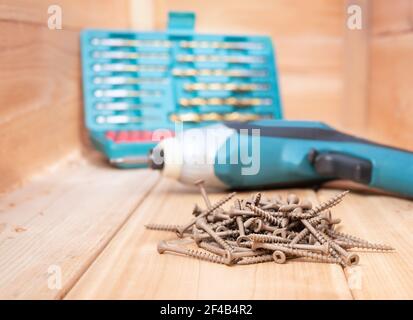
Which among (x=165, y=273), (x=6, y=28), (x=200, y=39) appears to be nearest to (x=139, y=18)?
(x=200, y=39)

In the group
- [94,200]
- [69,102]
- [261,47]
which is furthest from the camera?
[261,47]

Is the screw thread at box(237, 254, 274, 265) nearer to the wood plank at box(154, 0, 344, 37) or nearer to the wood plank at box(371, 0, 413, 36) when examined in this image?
the wood plank at box(371, 0, 413, 36)

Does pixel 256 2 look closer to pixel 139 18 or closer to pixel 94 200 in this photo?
pixel 139 18

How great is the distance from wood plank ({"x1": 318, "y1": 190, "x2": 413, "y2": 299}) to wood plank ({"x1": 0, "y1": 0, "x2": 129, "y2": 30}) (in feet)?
1.66

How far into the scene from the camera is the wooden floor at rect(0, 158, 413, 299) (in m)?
0.49

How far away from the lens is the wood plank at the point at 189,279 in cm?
49

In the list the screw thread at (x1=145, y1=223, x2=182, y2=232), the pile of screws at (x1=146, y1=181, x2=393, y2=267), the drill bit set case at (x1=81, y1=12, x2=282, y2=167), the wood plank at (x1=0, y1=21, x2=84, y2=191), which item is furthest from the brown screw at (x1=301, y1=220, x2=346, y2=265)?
the drill bit set case at (x1=81, y1=12, x2=282, y2=167)

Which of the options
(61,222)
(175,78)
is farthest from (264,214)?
(175,78)

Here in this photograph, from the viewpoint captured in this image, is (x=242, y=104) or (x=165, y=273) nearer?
(x=165, y=273)

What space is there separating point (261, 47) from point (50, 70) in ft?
1.49

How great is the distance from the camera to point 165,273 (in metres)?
0.54

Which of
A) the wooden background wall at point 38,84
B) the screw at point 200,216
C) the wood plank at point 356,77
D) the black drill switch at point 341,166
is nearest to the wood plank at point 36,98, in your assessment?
the wooden background wall at point 38,84

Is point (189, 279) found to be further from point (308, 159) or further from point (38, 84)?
point (38, 84)

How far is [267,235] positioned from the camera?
0.57 metres
